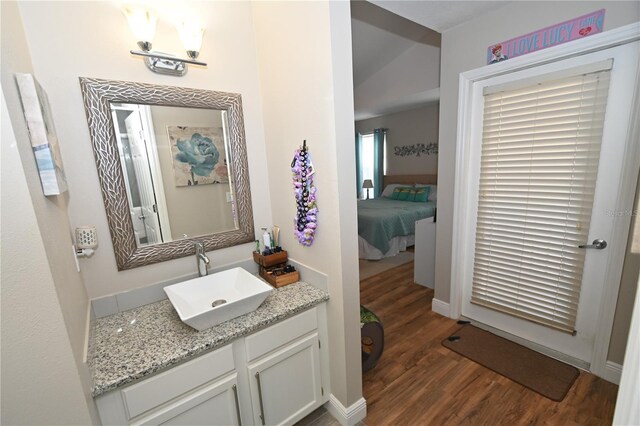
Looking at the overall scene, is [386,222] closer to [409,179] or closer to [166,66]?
[409,179]

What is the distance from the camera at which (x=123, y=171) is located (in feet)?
4.62

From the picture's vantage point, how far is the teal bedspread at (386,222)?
4.06 meters

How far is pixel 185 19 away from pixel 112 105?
631 millimetres

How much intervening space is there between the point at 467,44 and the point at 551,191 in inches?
50.7

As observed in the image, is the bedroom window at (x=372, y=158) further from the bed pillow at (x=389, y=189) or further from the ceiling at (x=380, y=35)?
the ceiling at (x=380, y=35)

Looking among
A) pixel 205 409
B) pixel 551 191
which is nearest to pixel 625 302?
pixel 551 191

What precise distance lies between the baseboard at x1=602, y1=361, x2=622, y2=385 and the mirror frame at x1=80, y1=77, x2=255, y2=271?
8.36 feet

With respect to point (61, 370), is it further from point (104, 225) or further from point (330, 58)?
point (330, 58)

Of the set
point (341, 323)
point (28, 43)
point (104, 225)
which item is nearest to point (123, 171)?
point (104, 225)

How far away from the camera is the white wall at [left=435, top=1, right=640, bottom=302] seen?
1586mm

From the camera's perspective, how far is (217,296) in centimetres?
156

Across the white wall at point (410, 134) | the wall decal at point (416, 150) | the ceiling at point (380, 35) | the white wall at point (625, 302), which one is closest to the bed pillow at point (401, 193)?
the white wall at point (410, 134)

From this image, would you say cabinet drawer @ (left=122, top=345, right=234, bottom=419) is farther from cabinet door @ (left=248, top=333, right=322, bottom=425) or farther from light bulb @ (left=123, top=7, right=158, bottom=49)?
light bulb @ (left=123, top=7, right=158, bottom=49)

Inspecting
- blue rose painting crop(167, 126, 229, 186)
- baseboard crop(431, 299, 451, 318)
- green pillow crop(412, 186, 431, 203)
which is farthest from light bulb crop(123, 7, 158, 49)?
green pillow crop(412, 186, 431, 203)
